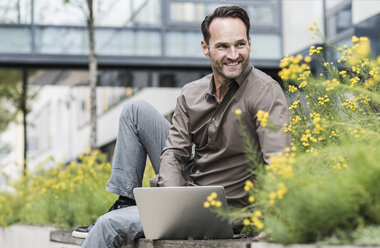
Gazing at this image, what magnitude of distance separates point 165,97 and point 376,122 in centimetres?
1358

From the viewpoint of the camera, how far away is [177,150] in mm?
3260

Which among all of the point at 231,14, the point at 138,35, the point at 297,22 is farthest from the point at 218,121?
the point at 138,35

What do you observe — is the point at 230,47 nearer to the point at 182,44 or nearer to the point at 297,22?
the point at 297,22

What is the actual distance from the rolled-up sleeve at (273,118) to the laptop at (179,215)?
32cm

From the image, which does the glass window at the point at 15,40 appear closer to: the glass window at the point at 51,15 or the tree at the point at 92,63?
the glass window at the point at 51,15

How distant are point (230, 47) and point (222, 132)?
394 mm

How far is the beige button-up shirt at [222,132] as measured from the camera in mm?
2855

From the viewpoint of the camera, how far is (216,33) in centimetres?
304

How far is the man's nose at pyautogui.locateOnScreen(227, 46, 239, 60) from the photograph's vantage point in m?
2.97

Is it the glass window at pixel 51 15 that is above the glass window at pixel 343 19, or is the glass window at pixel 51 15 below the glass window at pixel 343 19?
above

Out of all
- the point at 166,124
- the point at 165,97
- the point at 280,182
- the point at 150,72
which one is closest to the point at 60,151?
the point at 165,97

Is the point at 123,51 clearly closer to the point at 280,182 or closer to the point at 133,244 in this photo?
the point at 133,244

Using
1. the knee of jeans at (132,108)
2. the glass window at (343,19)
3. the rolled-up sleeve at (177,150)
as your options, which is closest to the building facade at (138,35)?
the glass window at (343,19)

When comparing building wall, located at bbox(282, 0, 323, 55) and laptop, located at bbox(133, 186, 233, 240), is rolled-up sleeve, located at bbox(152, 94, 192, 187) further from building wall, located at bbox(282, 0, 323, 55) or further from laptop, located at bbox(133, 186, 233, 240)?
building wall, located at bbox(282, 0, 323, 55)
